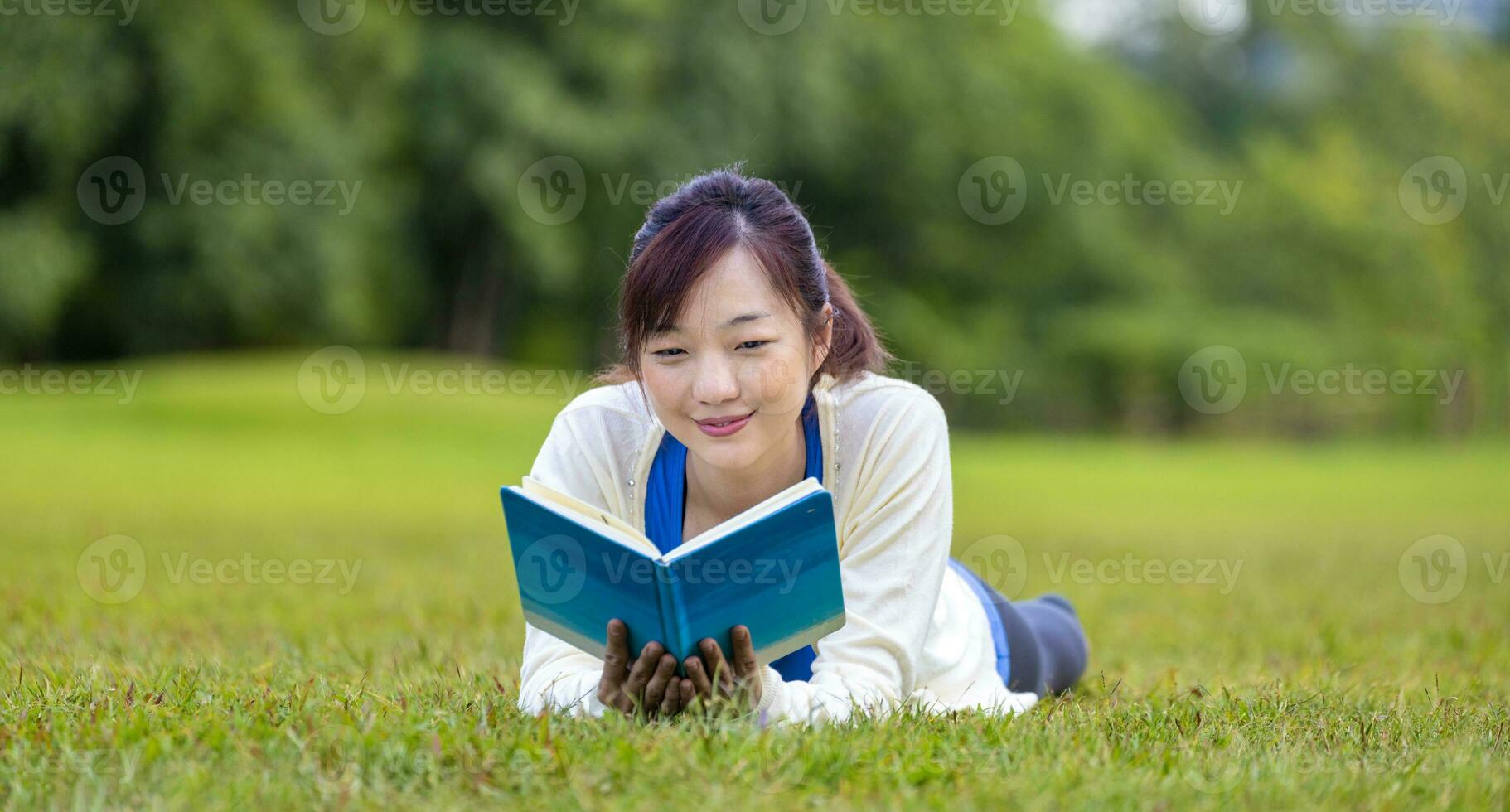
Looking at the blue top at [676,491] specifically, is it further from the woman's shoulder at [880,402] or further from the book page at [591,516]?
the book page at [591,516]

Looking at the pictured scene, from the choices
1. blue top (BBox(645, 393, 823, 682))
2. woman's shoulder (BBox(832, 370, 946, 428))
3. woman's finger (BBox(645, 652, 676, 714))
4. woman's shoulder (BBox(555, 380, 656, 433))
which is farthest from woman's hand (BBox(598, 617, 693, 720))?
woman's shoulder (BBox(832, 370, 946, 428))

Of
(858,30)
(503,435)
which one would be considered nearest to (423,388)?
(503,435)

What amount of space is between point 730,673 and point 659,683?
0.16 metres

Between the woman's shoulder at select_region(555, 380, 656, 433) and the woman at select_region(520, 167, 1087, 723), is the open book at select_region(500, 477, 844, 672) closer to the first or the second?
the woman at select_region(520, 167, 1087, 723)

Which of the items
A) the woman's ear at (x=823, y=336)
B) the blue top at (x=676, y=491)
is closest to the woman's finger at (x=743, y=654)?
the blue top at (x=676, y=491)

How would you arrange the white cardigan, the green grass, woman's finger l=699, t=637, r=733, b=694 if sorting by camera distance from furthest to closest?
the white cardigan → woman's finger l=699, t=637, r=733, b=694 → the green grass

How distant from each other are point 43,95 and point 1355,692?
21182 mm

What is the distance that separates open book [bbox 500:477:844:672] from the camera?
2828 mm

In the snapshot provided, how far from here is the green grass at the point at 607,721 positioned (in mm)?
2682

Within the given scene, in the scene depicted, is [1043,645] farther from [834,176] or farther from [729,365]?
[834,176]

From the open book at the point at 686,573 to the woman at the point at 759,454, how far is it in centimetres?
6

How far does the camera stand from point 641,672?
2992 mm

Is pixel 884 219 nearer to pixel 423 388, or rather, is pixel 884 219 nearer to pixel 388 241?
pixel 388 241

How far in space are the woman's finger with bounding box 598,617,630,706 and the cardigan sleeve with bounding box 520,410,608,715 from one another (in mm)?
62
